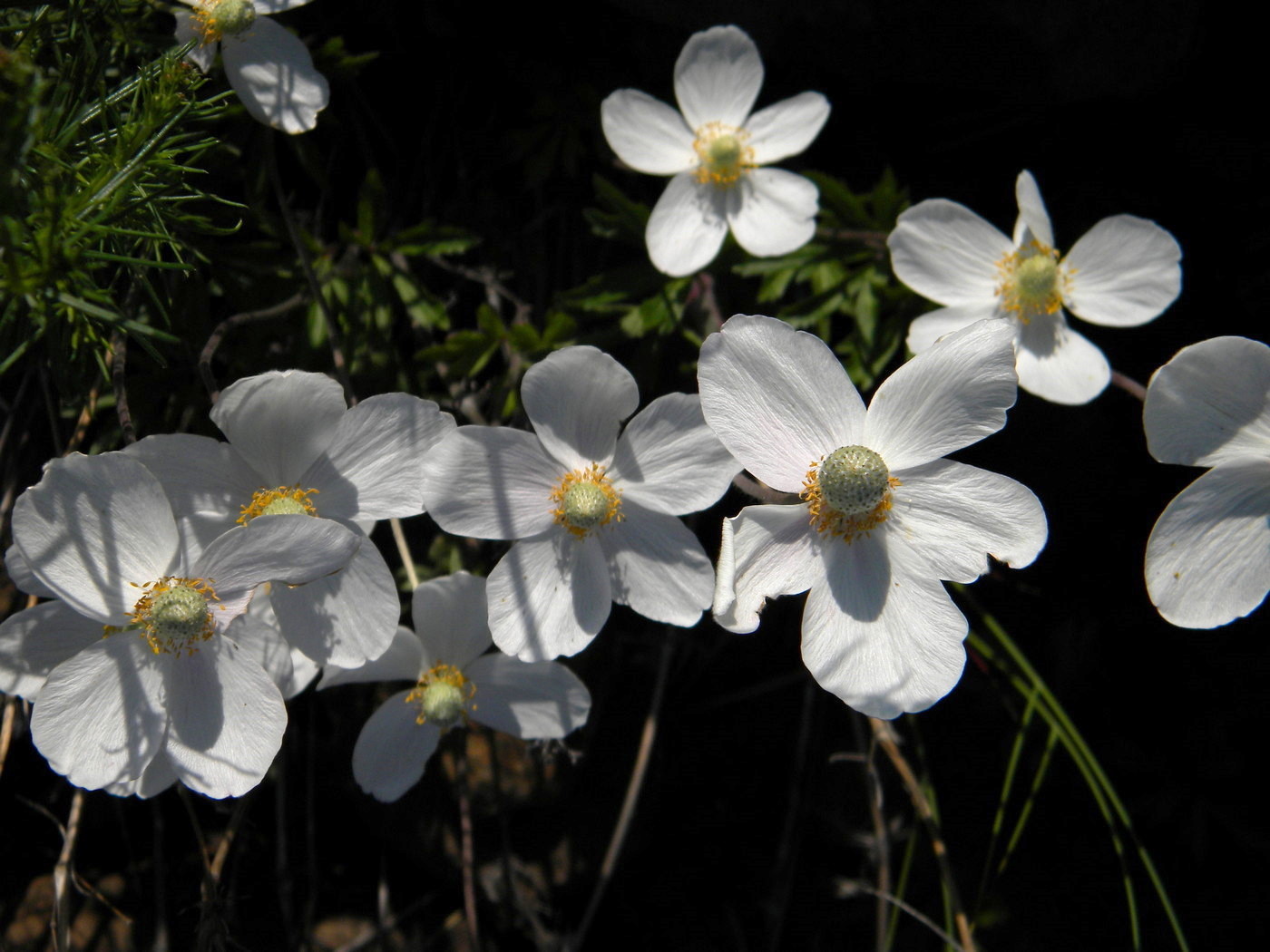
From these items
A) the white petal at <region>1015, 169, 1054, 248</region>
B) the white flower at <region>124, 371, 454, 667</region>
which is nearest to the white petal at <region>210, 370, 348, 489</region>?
the white flower at <region>124, 371, 454, 667</region>

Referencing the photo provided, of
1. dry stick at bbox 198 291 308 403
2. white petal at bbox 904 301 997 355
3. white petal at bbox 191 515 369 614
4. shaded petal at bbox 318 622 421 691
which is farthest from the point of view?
white petal at bbox 904 301 997 355

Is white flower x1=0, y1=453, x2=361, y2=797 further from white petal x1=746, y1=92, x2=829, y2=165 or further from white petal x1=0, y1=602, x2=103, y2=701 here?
white petal x1=746, y1=92, x2=829, y2=165

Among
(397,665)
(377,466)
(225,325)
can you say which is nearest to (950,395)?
(377,466)

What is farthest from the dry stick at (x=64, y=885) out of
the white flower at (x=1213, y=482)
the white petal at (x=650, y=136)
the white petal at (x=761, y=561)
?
the white flower at (x=1213, y=482)

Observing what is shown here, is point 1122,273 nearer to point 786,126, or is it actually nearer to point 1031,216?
point 1031,216

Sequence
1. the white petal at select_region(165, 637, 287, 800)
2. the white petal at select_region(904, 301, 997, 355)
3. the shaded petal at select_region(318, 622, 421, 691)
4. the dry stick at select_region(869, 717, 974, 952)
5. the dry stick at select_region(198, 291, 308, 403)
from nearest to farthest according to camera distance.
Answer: the white petal at select_region(165, 637, 287, 800)
the dry stick at select_region(198, 291, 308, 403)
the shaded petal at select_region(318, 622, 421, 691)
the white petal at select_region(904, 301, 997, 355)
the dry stick at select_region(869, 717, 974, 952)

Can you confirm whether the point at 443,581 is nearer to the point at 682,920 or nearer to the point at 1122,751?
the point at 682,920
